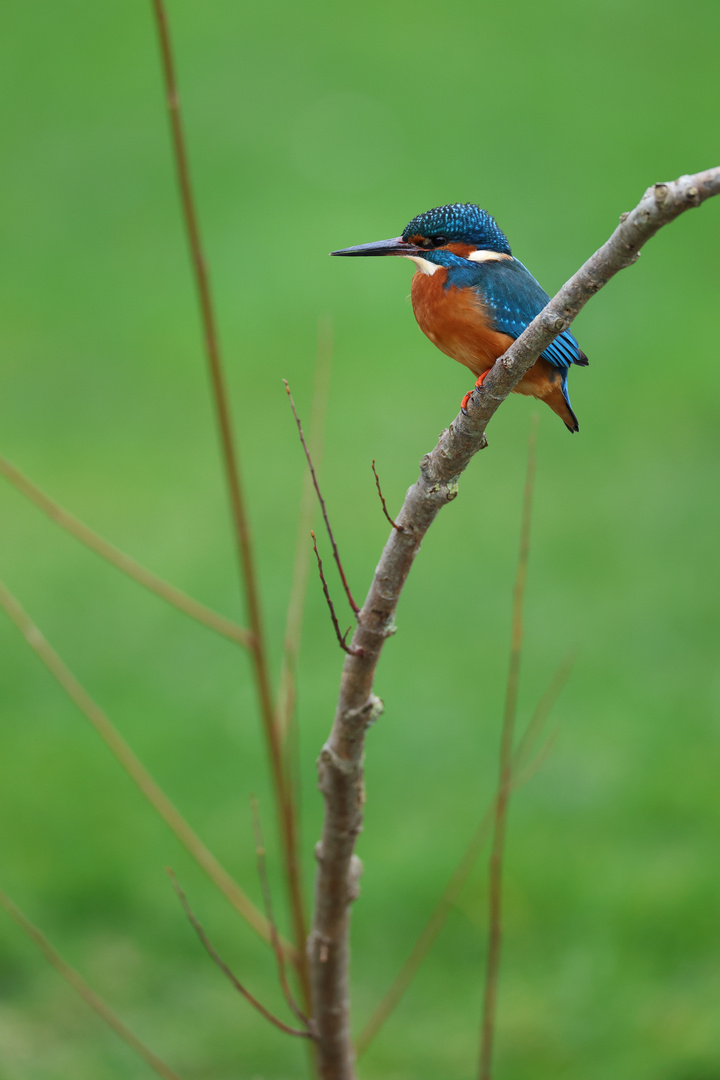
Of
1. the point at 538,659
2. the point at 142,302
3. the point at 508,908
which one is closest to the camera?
the point at 508,908

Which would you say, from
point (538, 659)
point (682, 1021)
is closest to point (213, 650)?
point (538, 659)

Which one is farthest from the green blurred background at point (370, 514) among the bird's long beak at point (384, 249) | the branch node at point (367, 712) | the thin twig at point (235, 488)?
the branch node at point (367, 712)

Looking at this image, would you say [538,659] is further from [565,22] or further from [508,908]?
[565,22]

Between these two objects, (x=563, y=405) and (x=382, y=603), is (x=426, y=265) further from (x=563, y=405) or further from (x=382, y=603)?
(x=382, y=603)

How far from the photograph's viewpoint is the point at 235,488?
4.69 feet

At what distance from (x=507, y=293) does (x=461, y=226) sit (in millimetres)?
86

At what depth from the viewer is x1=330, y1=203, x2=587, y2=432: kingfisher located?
1.15 meters

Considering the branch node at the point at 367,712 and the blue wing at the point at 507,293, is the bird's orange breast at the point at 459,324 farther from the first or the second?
the branch node at the point at 367,712

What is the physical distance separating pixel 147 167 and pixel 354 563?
299 cm

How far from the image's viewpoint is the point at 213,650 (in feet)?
13.9

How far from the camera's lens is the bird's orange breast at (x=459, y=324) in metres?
1.17

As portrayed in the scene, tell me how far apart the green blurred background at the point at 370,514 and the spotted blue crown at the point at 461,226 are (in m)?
1.55

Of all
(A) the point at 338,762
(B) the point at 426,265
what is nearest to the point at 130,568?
(A) the point at 338,762

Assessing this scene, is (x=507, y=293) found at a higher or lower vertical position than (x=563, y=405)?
higher
